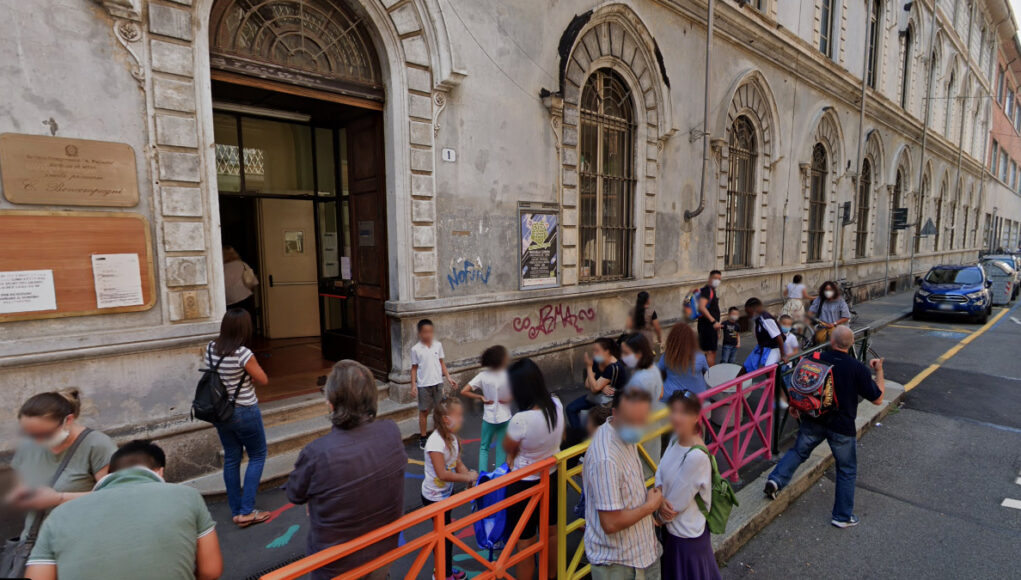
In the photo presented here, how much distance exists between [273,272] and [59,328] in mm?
5381

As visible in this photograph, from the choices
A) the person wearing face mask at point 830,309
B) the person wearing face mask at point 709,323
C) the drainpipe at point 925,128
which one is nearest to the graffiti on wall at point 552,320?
the person wearing face mask at point 709,323

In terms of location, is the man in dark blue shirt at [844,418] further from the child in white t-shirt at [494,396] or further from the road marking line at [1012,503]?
the child in white t-shirt at [494,396]

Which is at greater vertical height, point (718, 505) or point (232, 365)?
point (232, 365)

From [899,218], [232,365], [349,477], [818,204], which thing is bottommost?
[349,477]

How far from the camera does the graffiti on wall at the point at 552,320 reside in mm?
7795

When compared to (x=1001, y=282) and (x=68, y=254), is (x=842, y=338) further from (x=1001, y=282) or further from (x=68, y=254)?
(x=1001, y=282)

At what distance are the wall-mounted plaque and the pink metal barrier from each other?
552 cm

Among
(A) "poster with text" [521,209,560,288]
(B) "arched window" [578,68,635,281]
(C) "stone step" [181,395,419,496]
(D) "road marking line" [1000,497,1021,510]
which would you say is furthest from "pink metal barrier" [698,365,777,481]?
(B) "arched window" [578,68,635,281]

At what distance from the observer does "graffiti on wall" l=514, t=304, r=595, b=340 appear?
779 cm

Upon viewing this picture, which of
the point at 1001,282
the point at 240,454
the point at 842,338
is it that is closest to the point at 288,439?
the point at 240,454

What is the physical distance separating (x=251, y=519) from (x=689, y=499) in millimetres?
3631

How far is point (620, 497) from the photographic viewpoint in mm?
2484

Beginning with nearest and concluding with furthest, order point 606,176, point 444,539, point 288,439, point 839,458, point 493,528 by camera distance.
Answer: point 444,539 → point 493,528 → point 839,458 → point 288,439 → point 606,176

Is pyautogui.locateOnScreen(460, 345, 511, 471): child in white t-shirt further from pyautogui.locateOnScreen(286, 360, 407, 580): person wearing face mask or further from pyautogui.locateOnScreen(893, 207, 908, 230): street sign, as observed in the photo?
pyautogui.locateOnScreen(893, 207, 908, 230): street sign
